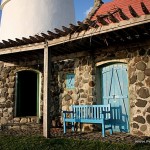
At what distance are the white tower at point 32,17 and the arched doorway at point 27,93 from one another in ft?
6.09

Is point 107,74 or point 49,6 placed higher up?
point 49,6

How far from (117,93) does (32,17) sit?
18.4 ft

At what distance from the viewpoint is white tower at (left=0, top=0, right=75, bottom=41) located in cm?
1113

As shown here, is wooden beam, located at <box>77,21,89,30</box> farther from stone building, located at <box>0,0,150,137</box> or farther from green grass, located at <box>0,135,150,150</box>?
green grass, located at <box>0,135,150,150</box>

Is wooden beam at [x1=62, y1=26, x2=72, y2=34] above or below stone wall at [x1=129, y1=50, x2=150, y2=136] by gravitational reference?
above

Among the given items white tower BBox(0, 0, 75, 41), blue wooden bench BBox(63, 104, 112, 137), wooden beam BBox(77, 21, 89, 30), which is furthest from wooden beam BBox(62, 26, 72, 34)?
white tower BBox(0, 0, 75, 41)

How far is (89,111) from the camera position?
8.05 meters

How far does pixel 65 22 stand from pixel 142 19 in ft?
22.2

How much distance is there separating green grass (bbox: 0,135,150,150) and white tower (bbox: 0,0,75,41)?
18.9 feet

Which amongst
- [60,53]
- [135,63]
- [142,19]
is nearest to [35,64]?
[60,53]

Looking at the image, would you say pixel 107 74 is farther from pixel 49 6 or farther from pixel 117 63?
pixel 49 6

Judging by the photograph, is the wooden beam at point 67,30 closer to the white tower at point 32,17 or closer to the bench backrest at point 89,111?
the bench backrest at point 89,111

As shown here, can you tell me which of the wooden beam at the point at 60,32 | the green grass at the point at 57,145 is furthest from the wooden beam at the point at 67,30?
the green grass at the point at 57,145

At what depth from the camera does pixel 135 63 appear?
748 cm
